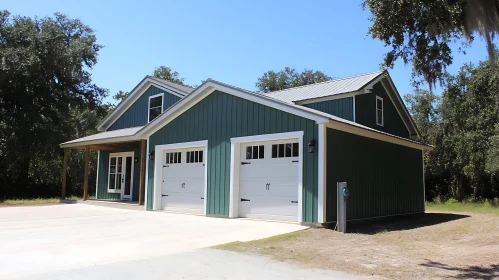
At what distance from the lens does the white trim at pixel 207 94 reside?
33.0 feet

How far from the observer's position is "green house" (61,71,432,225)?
10148mm

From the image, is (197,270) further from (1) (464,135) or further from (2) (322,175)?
(1) (464,135)

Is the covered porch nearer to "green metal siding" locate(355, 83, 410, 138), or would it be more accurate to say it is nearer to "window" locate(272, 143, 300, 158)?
"window" locate(272, 143, 300, 158)

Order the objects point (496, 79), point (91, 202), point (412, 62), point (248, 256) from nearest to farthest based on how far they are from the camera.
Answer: point (248, 256) → point (412, 62) → point (91, 202) → point (496, 79)

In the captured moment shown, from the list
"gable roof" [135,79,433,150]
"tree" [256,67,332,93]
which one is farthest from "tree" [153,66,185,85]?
"gable roof" [135,79,433,150]

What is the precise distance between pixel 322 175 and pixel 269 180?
1.85 m

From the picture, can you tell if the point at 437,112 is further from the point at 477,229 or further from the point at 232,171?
the point at 232,171

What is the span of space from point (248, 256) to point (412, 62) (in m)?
4.99

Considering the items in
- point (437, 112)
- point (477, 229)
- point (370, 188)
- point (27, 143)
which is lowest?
point (477, 229)

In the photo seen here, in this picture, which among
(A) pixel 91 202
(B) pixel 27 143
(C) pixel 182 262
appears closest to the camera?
(C) pixel 182 262

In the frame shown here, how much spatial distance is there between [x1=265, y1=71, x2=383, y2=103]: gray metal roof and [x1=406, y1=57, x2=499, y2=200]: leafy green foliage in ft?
27.3

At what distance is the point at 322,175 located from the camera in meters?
9.68

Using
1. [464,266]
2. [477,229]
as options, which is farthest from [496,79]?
[464,266]

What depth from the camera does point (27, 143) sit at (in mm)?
22828
